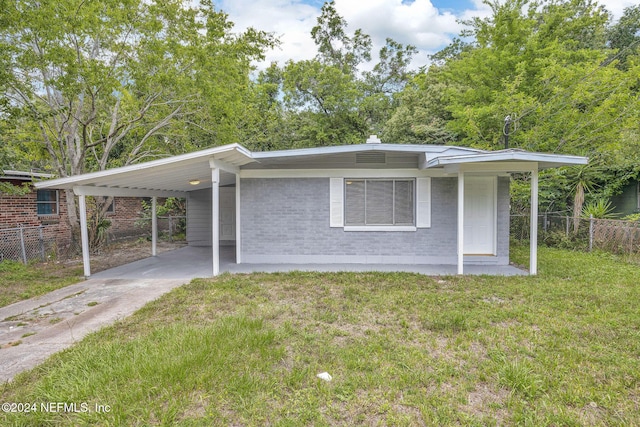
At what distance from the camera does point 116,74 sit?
9211 millimetres

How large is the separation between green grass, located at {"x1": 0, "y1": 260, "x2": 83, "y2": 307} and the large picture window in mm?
6320

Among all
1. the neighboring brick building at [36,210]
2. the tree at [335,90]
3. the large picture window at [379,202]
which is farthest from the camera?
the tree at [335,90]

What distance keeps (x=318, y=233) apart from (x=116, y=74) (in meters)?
7.52

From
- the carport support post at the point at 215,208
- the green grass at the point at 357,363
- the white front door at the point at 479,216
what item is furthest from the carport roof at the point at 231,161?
the green grass at the point at 357,363

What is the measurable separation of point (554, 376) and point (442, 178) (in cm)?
545

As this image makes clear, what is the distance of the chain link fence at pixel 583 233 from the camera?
8359mm

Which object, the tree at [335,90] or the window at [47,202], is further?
the tree at [335,90]

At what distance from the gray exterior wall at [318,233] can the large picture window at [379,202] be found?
0.33 m

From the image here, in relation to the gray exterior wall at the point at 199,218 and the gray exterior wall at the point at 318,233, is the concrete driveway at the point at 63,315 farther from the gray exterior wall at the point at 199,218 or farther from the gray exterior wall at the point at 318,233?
the gray exterior wall at the point at 199,218

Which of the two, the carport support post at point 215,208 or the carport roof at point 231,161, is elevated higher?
the carport roof at point 231,161

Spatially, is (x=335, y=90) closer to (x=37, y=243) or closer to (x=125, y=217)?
(x=125, y=217)

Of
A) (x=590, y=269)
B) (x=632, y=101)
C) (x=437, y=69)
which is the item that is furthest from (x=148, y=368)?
(x=437, y=69)

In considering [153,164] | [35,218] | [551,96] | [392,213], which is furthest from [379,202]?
[35,218]

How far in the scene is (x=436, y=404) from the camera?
2.53m
